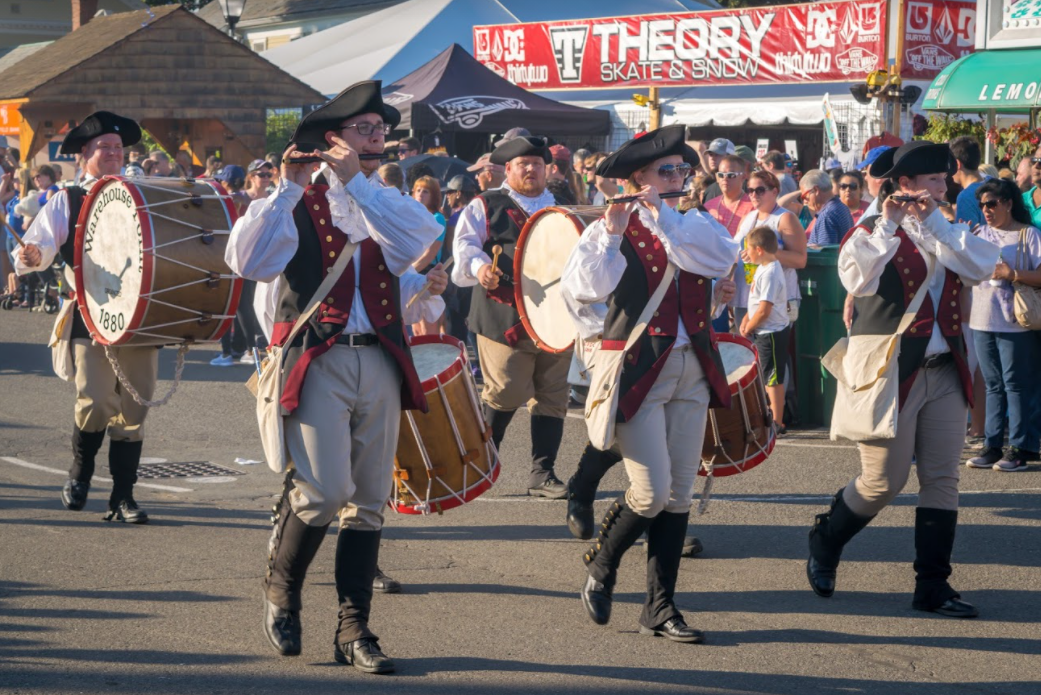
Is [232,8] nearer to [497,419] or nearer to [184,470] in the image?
[184,470]

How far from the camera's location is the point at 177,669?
16.5 ft

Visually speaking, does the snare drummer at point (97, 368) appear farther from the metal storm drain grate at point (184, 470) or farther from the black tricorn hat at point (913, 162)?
the black tricorn hat at point (913, 162)

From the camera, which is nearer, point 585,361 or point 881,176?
point 881,176

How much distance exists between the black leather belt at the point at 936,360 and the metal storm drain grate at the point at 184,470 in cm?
453

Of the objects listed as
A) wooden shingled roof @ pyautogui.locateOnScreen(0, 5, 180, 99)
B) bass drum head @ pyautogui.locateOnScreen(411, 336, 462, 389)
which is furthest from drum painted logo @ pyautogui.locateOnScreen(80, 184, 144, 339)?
wooden shingled roof @ pyautogui.locateOnScreen(0, 5, 180, 99)

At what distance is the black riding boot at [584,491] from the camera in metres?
6.79

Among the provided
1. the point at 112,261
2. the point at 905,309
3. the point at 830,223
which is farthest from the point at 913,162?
the point at 830,223

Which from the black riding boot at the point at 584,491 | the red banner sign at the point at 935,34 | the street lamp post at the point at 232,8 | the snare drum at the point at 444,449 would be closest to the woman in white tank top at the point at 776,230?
the black riding boot at the point at 584,491

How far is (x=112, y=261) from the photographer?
693 cm

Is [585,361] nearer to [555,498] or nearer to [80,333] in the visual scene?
[555,498]

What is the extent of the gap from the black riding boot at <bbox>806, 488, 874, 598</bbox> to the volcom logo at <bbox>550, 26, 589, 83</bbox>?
64.4 feet

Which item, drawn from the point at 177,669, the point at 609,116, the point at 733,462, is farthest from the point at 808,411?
the point at 609,116

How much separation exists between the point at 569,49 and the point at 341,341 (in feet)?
68.5

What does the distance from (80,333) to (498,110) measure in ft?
42.4
